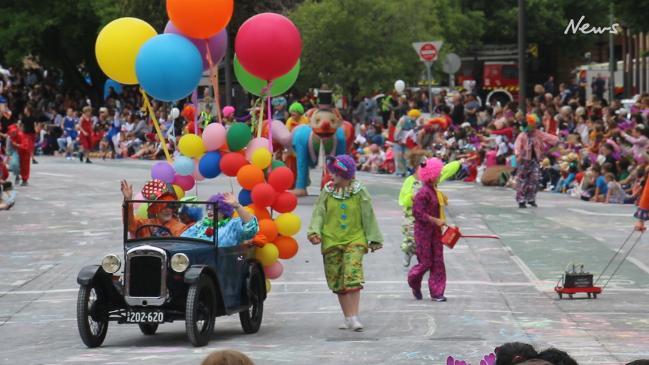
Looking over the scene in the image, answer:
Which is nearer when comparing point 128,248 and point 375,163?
point 128,248

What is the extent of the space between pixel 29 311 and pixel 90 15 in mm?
43882

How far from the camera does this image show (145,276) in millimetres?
13336

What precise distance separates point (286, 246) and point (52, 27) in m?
46.7

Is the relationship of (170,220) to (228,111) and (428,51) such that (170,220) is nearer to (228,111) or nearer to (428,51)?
(228,111)

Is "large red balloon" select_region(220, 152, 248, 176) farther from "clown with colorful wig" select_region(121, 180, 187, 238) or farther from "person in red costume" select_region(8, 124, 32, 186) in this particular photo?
"person in red costume" select_region(8, 124, 32, 186)

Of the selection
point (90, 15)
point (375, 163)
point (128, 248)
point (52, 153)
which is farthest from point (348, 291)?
point (90, 15)

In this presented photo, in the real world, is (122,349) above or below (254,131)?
below

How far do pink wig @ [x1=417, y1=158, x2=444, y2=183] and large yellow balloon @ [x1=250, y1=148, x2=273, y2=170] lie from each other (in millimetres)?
2445

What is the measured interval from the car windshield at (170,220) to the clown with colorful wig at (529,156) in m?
13.8

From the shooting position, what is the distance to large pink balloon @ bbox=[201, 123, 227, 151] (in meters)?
15.0

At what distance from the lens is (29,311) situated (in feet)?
54.0

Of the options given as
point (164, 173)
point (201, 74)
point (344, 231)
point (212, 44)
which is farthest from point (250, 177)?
point (212, 44)

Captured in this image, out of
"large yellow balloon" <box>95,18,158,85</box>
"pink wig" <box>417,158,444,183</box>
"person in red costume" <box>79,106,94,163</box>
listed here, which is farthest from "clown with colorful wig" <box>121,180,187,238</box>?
"person in red costume" <box>79,106,94,163</box>

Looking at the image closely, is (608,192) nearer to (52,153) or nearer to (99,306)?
(99,306)
